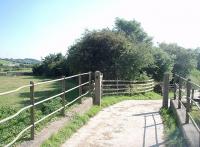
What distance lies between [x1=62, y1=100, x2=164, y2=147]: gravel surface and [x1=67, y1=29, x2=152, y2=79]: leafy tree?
30.9 ft

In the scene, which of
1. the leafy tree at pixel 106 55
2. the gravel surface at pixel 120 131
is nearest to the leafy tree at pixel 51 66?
the leafy tree at pixel 106 55

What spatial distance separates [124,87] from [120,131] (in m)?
13.1

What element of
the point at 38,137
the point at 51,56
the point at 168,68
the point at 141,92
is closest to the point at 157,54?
the point at 168,68

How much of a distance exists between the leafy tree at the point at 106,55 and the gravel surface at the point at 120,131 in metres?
9.42

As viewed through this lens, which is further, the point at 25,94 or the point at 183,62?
the point at 183,62

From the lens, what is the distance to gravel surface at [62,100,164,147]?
8.30 meters

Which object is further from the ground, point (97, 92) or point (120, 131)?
point (97, 92)

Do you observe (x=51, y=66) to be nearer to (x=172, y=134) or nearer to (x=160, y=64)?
(x=160, y=64)

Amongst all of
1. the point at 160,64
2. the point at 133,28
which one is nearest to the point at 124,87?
the point at 160,64

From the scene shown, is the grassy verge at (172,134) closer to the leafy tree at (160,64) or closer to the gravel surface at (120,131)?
the gravel surface at (120,131)

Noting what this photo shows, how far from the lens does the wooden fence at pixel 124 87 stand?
20531mm

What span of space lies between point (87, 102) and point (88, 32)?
11089 millimetres

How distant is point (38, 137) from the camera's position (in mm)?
7621

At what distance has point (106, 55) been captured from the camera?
22.8m
